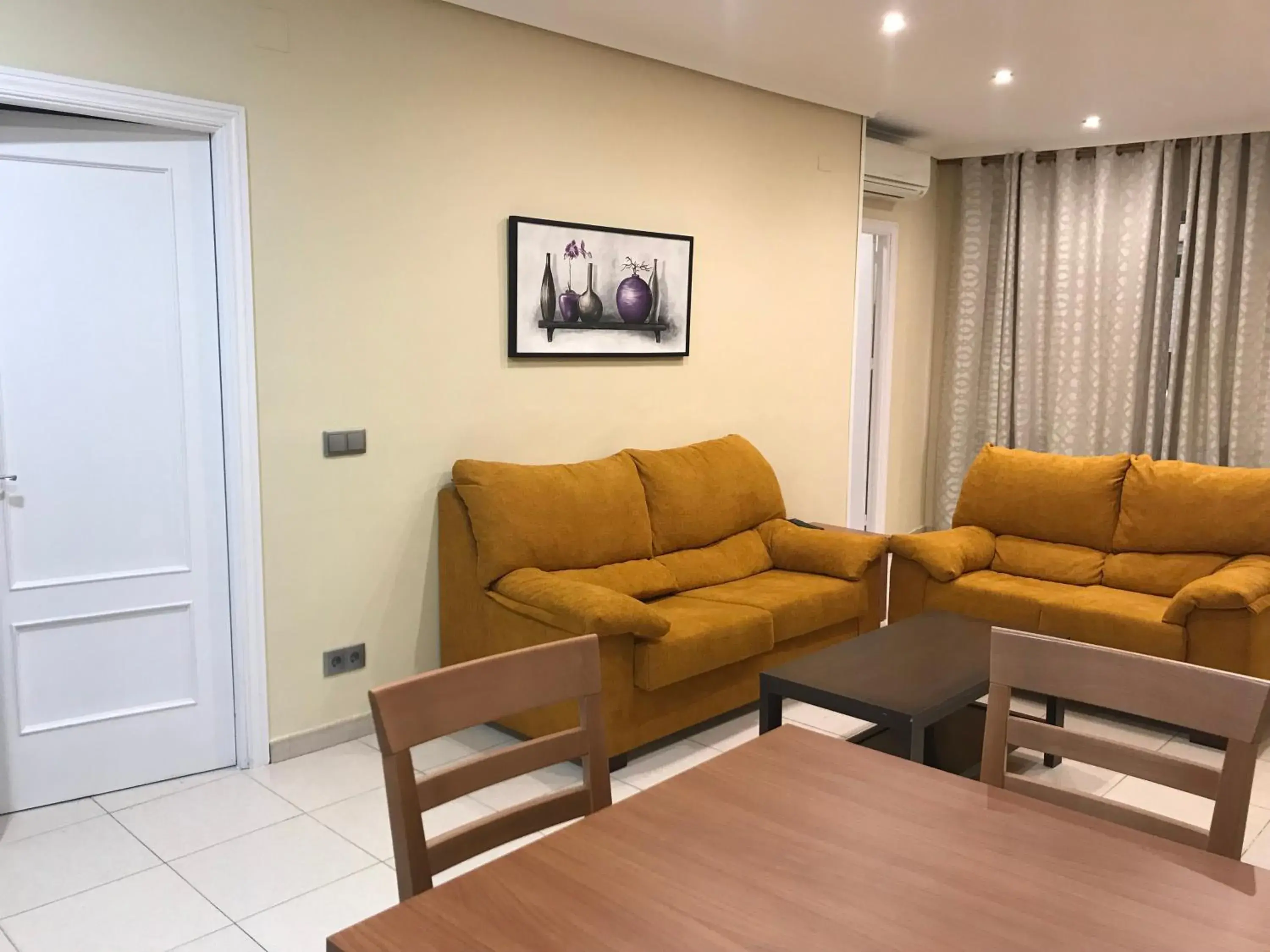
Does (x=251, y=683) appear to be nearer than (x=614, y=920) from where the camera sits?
No

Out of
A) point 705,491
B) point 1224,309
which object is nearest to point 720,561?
point 705,491

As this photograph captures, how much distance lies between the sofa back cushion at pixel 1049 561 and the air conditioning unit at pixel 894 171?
2270 mm

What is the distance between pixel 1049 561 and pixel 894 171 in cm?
257

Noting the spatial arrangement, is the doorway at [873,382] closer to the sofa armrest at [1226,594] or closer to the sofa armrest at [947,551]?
the sofa armrest at [947,551]

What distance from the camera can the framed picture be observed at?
392 cm

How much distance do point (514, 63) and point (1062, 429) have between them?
163 inches

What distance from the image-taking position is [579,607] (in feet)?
10.5

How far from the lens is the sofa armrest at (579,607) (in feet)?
10.4

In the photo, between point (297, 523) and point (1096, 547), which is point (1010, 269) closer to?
point (1096, 547)

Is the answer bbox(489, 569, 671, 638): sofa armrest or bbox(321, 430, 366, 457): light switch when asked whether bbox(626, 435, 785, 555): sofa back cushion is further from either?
bbox(321, 430, 366, 457): light switch

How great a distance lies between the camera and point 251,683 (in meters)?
3.30

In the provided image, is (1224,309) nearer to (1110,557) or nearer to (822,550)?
(1110,557)

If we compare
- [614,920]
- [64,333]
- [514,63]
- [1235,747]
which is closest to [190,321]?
[64,333]

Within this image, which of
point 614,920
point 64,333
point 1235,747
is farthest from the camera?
point 64,333
